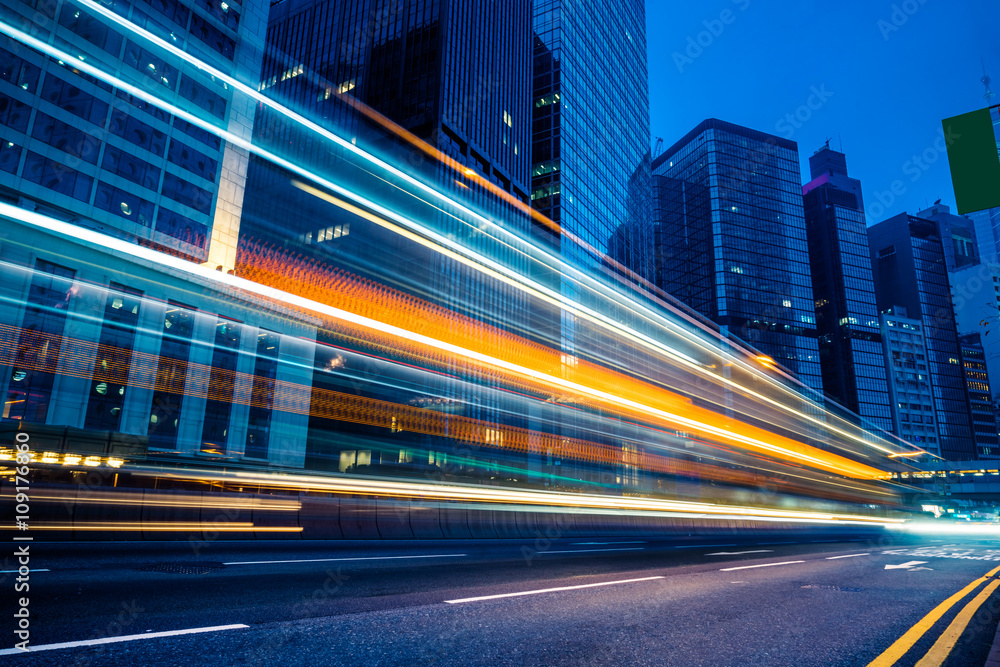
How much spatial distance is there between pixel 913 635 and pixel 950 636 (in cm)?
37

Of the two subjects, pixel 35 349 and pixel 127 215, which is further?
pixel 127 215

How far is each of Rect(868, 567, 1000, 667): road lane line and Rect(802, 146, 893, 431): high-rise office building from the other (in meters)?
155

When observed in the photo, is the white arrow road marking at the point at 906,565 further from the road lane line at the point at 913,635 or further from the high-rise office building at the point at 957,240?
the high-rise office building at the point at 957,240

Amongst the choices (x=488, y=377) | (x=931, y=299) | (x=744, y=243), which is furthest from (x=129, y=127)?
(x=931, y=299)

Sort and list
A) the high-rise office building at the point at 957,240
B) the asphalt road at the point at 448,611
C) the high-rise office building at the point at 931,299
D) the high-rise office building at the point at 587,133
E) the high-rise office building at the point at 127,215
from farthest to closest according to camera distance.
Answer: the high-rise office building at the point at 957,240 → the high-rise office building at the point at 931,299 → the high-rise office building at the point at 587,133 → the high-rise office building at the point at 127,215 → the asphalt road at the point at 448,611

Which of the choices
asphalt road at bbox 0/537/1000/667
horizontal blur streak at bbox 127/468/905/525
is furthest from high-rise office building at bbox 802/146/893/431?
asphalt road at bbox 0/537/1000/667

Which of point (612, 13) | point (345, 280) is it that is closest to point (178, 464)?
point (345, 280)

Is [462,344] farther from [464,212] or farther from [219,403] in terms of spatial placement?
[219,403]

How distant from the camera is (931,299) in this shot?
→ 160m

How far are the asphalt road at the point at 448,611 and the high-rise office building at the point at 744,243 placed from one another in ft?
404

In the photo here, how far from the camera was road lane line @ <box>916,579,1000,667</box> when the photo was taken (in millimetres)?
4753

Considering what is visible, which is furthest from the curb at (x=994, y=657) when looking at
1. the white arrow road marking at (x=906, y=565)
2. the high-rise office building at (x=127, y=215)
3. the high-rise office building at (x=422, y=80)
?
the high-rise office building at (x=422, y=80)

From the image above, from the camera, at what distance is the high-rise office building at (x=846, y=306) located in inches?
5581

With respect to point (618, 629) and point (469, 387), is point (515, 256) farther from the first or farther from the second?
point (618, 629)
